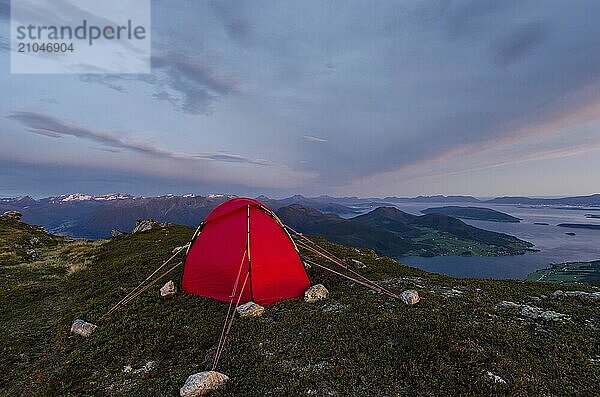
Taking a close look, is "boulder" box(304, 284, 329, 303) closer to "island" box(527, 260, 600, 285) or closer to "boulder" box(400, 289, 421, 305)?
"boulder" box(400, 289, 421, 305)

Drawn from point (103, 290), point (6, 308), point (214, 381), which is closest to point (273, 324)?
point (214, 381)

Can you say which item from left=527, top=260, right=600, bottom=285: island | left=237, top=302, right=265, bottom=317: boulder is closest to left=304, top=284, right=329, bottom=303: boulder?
left=237, top=302, right=265, bottom=317: boulder

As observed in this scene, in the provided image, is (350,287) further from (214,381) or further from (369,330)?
(214,381)

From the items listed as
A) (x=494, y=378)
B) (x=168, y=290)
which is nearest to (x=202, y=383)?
(x=494, y=378)

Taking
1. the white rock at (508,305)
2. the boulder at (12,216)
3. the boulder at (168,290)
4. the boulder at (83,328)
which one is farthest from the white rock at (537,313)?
the boulder at (12,216)

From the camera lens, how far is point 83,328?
12.1 m

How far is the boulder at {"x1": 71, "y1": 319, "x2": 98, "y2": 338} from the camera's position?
11.9 m

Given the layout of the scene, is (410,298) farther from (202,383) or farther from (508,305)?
(202,383)

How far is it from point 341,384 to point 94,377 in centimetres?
773

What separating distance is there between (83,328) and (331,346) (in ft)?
34.2

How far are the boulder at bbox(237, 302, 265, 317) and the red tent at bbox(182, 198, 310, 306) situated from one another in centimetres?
70

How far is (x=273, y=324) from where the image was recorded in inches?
429

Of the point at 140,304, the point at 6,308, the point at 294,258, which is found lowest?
the point at 6,308

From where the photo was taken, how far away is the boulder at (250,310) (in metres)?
11.6
